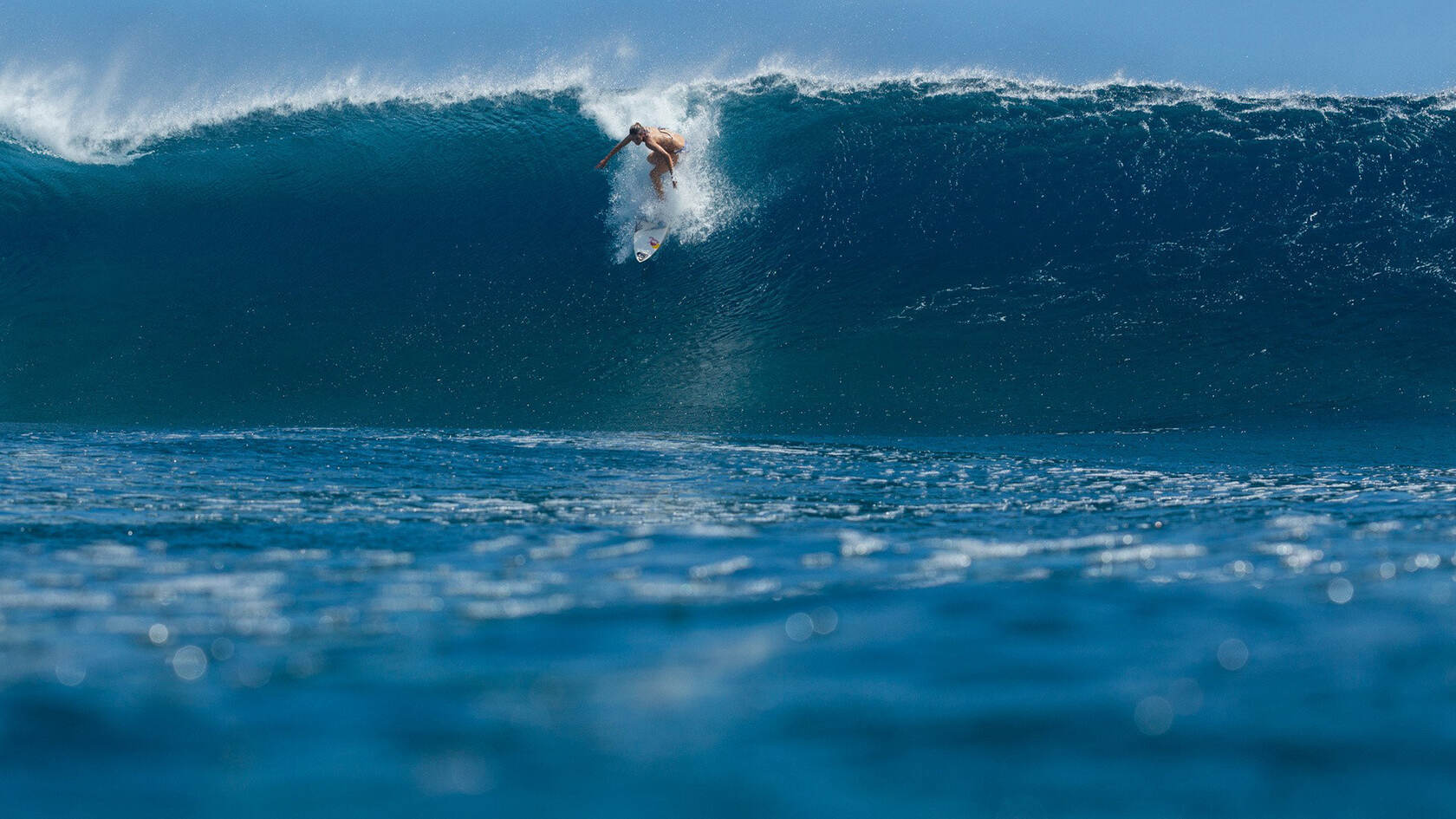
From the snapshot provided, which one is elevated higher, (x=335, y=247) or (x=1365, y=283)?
(x=335, y=247)

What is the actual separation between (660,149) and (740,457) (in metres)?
5.31

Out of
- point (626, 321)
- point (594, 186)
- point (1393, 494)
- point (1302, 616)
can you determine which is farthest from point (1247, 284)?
point (1302, 616)

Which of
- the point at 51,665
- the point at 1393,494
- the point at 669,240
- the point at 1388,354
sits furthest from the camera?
the point at 669,240

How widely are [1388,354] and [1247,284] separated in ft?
4.60

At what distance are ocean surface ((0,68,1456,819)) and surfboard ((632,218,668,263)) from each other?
0.65 feet

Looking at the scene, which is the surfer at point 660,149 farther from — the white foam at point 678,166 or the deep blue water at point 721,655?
the deep blue water at point 721,655

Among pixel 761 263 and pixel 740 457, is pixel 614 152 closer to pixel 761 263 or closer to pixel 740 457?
pixel 761 263

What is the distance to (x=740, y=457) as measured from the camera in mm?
7008

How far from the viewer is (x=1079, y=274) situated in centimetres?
1046

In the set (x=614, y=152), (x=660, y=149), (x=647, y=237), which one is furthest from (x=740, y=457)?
(x=660, y=149)

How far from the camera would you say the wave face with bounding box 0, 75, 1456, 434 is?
31.2ft

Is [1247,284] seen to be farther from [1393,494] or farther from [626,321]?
[626,321]

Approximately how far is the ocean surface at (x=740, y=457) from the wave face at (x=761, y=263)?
5cm

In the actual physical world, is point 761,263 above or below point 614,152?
below
